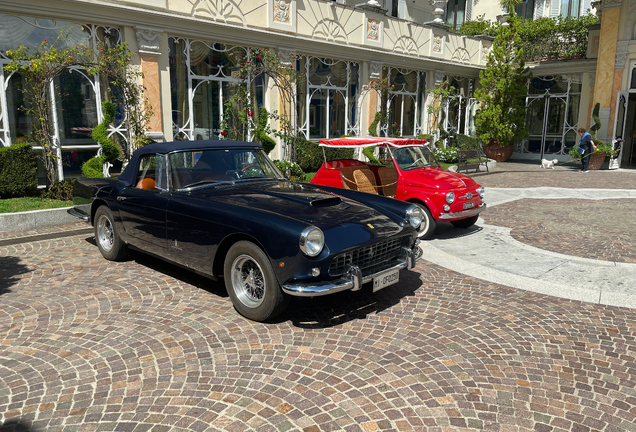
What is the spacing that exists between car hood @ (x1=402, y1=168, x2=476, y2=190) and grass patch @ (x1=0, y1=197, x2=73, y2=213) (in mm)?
6645

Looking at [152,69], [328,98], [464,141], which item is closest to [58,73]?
[152,69]

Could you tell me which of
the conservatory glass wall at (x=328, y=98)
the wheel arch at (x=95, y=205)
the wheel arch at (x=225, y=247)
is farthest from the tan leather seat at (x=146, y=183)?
the conservatory glass wall at (x=328, y=98)

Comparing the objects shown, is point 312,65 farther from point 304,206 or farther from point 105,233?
point 304,206

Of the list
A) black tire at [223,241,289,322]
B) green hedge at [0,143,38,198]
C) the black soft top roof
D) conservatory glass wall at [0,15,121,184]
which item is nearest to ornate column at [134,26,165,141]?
conservatory glass wall at [0,15,121,184]

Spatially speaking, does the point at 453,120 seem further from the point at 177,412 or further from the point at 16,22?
the point at 177,412

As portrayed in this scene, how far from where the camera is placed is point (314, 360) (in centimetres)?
394

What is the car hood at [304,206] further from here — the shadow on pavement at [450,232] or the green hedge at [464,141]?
the green hedge at [464,141]

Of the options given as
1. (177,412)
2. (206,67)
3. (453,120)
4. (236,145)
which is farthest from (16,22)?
(453,120)

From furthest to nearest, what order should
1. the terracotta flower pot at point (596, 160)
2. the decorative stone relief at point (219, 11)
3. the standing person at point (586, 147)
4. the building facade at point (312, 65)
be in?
the terracotta flower pot at point (596, 160) < the standing person at point (586, 147) < the decorative stone relief at point (219, 11) < the building facade at point (312, 65)

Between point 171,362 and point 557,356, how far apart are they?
3.23m

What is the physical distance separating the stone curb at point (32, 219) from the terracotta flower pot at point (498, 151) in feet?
63.5

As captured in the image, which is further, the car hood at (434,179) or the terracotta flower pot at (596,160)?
the terracotta flower pot at (596,160)

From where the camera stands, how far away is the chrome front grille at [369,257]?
4.47 m

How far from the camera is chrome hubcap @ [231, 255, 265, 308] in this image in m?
4.65
